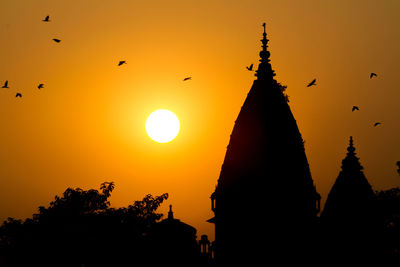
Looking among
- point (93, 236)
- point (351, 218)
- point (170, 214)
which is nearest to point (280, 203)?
point (351, 218)

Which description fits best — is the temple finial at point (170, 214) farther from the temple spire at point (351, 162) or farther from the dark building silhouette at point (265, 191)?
the temple spire at point (351, 162)

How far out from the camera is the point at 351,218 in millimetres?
41438

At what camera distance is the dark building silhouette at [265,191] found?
41094 mm

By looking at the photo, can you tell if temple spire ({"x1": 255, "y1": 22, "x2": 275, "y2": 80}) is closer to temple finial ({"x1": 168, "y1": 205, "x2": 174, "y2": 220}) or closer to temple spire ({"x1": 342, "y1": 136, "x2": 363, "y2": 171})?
temple spire ({"x1": 342, "y1": 136, "x2": 363, "y2": 171})

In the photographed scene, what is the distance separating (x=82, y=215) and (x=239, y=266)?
17.0 metres

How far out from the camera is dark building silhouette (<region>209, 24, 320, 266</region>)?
4109 cm

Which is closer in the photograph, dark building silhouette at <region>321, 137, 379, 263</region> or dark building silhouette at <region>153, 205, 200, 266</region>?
dark building silhouette at <region>321, 137, 379, 263</region>

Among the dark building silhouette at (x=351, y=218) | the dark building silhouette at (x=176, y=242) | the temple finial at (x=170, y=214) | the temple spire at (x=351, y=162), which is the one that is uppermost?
the temple finial at (x=170, y=214)

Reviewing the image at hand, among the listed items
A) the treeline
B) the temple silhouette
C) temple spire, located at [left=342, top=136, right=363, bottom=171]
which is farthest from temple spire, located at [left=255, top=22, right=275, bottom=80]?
the treeline

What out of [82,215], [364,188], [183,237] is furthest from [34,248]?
[364,188]

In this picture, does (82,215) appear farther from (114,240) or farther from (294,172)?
(294,172)

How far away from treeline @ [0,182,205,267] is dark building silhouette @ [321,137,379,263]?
49.5 feet

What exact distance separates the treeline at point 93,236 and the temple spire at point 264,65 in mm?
15481

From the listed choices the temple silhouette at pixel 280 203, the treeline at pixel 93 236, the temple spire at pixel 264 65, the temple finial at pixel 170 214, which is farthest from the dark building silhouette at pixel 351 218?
the temple finial at pixel 170 214
